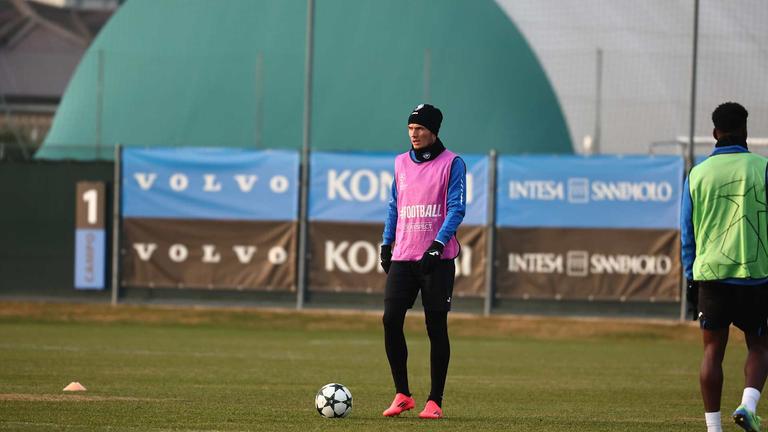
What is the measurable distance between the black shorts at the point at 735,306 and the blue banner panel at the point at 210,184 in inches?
615

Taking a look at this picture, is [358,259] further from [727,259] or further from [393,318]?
[727,259]

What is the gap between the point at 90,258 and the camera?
24.5 metres

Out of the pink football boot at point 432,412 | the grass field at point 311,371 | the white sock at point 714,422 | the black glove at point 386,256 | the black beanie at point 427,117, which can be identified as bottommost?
the grass field at point 311,371

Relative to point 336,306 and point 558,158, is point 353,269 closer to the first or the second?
point 336,306

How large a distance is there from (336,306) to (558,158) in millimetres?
4385

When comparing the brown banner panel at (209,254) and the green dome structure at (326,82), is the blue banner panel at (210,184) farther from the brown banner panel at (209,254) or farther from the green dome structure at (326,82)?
the green dome structure at (326,82)

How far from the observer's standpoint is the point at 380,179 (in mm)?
23859

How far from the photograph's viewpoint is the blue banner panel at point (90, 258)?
80.4 ft

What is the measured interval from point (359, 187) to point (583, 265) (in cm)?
387

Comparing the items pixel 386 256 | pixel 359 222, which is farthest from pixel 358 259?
pixel 386 256

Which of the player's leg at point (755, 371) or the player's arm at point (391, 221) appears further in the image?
the player's arm at point (391, 221)

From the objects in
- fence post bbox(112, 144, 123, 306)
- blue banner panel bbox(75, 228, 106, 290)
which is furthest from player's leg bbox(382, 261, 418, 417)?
blue banner panel bbox(75, 228, 106, 290)

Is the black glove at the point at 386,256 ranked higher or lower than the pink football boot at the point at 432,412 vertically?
higher

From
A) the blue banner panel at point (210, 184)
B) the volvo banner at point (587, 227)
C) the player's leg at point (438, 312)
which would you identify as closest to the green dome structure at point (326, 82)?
the blue banner panel at point (210, 184)
